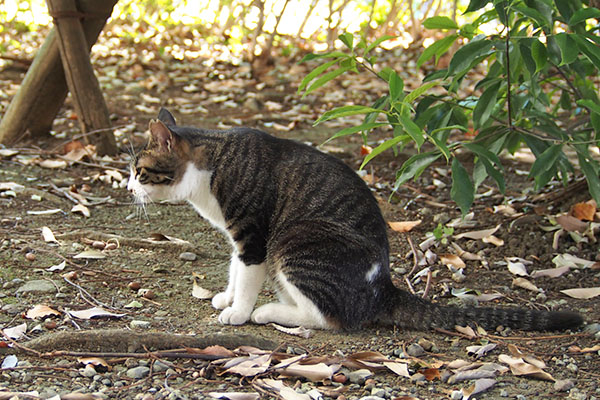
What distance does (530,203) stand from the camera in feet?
16.7

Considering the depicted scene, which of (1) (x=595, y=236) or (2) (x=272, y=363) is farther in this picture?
(1) (x=595, y=236)

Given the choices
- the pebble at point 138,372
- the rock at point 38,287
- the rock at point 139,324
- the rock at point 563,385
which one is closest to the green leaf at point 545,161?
the rock at point 563,385

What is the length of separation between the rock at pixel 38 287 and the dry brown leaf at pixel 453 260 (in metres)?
2.25

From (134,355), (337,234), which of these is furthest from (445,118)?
(134,355)

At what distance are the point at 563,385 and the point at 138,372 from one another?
1.70 m

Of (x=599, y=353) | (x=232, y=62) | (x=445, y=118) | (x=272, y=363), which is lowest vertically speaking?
(x=599, y=353)

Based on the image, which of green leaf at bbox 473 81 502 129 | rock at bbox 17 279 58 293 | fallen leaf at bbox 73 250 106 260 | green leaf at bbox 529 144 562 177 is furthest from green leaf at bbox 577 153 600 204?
rock at bbox 17 279 58 293

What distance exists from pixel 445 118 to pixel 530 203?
1.51 metres

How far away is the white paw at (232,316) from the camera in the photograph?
3.47m

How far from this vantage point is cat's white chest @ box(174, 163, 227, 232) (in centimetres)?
366

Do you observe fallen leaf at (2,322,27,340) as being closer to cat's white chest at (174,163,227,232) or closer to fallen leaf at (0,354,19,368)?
fallen leaf at (0,354,19,368)

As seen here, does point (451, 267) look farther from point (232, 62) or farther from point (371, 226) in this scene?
point (232, 62)

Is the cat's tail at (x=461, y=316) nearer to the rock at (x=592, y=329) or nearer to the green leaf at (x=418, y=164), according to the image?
the rock at (x=592, y=329)

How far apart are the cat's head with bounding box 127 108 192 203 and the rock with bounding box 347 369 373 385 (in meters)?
1.40
